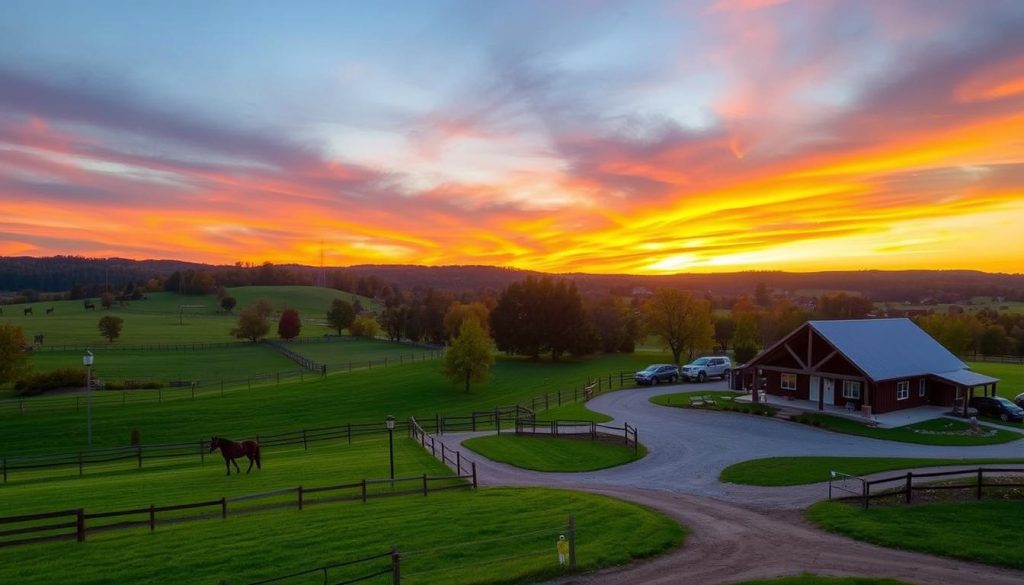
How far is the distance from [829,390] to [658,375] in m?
14.4

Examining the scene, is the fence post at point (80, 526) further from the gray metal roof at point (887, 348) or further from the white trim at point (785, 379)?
the white trim at point (785, 379)

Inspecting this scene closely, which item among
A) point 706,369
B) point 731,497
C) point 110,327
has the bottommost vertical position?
point 731,497

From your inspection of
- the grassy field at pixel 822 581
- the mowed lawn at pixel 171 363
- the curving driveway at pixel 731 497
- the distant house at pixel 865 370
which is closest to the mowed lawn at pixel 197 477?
the curving driveway at pixel 731 497

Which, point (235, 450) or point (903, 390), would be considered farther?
point (903, 390)

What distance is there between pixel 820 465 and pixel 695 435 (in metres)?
→ 8.05

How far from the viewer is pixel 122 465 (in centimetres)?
3134

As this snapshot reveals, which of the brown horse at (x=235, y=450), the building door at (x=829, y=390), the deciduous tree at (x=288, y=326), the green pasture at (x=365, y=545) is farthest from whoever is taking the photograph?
the deciduous tree at (x=288, y=326)

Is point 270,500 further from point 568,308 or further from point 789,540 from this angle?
point 568,308

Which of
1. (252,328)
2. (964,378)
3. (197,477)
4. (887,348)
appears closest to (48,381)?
(197,477)

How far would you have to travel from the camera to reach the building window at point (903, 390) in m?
39.6

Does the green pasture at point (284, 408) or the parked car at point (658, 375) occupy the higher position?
the parked car at point (658, 375)

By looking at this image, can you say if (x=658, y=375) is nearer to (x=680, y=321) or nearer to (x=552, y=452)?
(x=680, y=321)

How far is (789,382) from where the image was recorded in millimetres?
44156

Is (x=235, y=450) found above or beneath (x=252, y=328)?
beneath
